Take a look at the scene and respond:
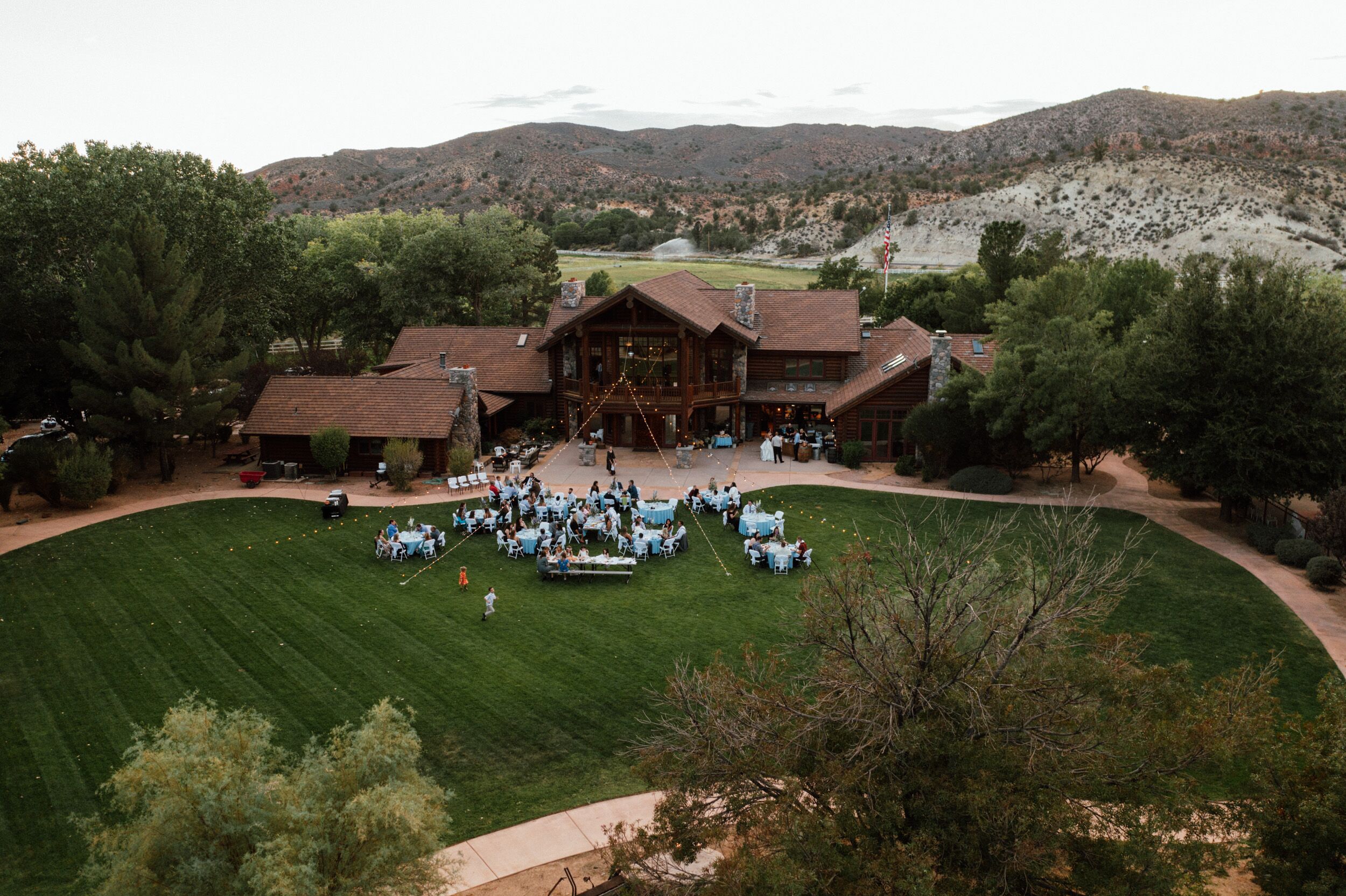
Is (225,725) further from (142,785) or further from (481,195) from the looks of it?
(481,195)

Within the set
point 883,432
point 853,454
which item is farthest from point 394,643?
point 883,432

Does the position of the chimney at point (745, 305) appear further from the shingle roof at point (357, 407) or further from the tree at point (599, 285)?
the tree at point (599, 285)

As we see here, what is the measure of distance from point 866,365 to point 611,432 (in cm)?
1126

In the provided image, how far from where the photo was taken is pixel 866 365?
3888 centimetres

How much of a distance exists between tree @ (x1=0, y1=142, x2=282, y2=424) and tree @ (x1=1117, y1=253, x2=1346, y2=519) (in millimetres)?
33667

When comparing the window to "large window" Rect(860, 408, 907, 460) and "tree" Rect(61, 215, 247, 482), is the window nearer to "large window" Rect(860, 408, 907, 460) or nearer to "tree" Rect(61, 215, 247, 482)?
"large window" Rect(860, 408, 907, 460)

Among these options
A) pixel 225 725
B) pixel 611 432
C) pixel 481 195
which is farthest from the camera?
pixel 481 195

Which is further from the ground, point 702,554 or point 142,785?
point 142,785

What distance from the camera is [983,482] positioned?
3178cm

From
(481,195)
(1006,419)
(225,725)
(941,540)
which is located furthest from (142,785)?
(481,195)

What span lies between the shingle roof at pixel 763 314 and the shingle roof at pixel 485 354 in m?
1.63

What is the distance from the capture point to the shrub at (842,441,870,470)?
35031 millimetres

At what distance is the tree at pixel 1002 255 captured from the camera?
4516 centimetres

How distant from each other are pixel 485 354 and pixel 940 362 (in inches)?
792
